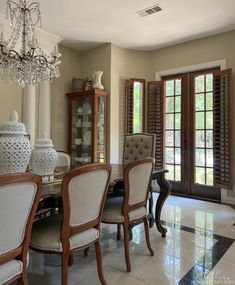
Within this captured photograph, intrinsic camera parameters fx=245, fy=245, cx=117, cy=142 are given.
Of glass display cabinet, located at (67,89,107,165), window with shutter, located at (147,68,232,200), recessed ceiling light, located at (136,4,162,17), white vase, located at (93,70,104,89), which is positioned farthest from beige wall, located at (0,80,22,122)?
window with shutter, located at (147,68,232,200)

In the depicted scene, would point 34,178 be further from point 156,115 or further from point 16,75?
point 156,115

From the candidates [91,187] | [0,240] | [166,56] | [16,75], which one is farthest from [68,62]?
[0,240]

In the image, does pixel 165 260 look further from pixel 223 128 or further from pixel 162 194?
pixel 223 128

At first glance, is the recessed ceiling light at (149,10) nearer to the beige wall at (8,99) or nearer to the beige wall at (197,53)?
the beige wall at (197,53)

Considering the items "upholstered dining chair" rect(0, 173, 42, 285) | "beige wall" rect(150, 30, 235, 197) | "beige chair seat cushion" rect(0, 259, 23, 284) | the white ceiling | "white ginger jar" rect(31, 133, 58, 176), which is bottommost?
"beige chair seat cushion" rect(0, 259, 23, 284)

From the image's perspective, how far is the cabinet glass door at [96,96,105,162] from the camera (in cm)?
457

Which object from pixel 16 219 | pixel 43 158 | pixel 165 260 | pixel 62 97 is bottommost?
pixel 165 260

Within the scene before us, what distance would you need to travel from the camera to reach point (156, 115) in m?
4.89

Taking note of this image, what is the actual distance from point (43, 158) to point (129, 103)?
2.97m

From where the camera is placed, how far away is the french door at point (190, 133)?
4395 millimetres

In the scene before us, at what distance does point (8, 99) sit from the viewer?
3.95m

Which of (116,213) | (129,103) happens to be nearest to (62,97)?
(129,103)

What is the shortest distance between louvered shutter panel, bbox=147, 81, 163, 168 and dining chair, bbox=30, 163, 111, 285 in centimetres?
326

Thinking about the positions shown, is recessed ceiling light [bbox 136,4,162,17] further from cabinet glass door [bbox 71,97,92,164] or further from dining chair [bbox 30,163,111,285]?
dining chair [bbox 30,163,111,285]
